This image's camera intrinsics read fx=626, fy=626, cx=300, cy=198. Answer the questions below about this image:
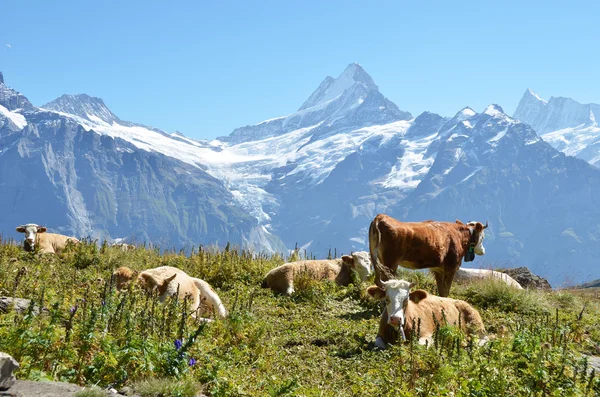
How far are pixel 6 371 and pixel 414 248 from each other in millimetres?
11195

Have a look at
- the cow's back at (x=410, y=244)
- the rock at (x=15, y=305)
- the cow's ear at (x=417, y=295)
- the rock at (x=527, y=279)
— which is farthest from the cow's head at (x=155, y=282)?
the rock at (x=527, y=279)

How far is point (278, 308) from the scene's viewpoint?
47.1ft

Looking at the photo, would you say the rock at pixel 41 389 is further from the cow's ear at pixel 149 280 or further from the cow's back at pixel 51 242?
the cow's back at pixel 51 242

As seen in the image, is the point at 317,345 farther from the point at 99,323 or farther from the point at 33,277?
the point at 33,277

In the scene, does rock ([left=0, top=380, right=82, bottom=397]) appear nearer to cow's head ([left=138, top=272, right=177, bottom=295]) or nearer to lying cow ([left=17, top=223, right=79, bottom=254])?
cow's head ([left=138, top=272, right=177, bottom=295])

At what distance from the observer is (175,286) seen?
41.0ft

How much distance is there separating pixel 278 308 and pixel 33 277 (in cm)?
532

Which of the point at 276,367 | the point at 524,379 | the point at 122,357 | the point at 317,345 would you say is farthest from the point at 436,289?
the point at 122,357

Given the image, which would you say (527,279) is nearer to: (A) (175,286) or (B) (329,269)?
(B) (329,269)

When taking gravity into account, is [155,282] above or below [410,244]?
below

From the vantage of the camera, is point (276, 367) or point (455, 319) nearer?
point (276, 367)

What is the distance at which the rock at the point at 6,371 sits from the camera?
566 centimetres

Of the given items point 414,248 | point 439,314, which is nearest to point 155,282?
point 439,314

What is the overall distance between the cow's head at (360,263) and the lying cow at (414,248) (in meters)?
2.47
